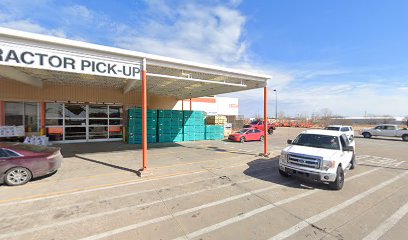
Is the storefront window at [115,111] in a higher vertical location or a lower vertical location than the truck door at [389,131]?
higher

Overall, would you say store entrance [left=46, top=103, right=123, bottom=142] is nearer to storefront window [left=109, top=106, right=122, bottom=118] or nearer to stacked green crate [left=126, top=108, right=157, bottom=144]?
storefront window [left=109, top=106, right=122, bottom=118]

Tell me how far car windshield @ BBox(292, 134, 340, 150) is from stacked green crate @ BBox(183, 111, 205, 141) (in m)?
11.1

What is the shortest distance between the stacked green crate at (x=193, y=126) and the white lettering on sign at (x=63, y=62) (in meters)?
10.1

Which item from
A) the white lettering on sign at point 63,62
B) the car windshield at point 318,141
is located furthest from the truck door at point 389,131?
the white lettering on sign at point 63,62

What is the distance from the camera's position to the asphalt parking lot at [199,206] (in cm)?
391

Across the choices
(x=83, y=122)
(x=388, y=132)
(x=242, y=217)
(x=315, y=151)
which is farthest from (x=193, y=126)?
(x=388, y=132)

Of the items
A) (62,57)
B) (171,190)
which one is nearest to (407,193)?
(171,190)

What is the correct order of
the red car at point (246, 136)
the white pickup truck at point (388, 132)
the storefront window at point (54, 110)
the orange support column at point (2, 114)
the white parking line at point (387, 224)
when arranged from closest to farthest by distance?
the white parking line at point (387, 224) < the orange support column at point (2, 114) < the storefront window at point (54, 110) < the red car at point (246, 136) < the white pickup truck at point (388, 132)

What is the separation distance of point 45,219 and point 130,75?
528cm

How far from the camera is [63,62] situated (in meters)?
6.68

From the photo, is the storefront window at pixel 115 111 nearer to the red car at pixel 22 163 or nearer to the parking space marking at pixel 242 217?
the red car at pixel 22 163

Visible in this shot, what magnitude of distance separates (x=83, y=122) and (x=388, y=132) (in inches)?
1293

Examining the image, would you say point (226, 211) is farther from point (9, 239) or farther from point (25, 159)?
point (25, 159)

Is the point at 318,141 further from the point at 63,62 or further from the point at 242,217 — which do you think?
the point at 63,62
